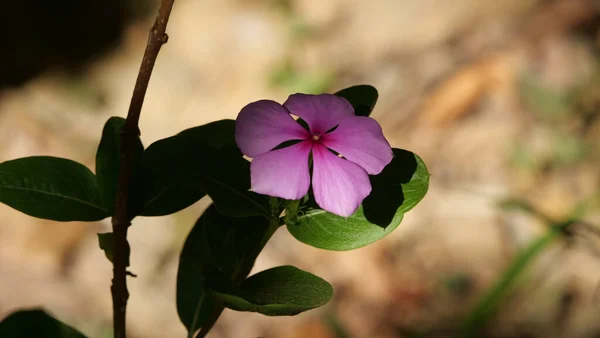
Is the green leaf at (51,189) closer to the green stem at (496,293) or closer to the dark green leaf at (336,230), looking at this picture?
the dark green leaf at (336,230)

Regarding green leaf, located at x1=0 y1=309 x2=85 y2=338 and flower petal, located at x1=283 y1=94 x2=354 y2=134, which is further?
green leaf, located at x1=0 y1=309 x2=85 y2=338

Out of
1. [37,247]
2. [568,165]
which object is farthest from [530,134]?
[37,247]

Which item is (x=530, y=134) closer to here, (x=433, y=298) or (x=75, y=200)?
(x=433, y=298)

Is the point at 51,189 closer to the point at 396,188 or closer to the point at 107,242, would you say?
the point at 107,242

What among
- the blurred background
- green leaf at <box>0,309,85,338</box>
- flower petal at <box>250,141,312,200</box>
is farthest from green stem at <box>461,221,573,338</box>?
flower petal at <box>250,141,312,200</box>

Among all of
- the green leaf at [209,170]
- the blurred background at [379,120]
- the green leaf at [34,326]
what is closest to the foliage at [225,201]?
the green leaf at [209,170]

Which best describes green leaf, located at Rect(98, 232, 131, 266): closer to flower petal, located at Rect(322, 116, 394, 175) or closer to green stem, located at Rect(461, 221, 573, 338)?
flower petal, located at Rect(322, 116, 394, 175)
